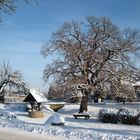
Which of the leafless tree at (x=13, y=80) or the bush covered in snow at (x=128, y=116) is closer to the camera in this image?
the bush covered in snow at (x=128, y=116)

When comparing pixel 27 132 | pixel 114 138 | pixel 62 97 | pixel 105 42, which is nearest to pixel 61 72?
pixel 62 97

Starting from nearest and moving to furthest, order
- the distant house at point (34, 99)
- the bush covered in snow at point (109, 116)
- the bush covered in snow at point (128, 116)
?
1. the bush covered in snow at point (128, 116)
2. the bush covered in snow at point (109, 116)
3. the distant house at point (34, 99)

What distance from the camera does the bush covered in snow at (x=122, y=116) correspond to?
31.5 meters

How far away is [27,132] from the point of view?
2038 cm

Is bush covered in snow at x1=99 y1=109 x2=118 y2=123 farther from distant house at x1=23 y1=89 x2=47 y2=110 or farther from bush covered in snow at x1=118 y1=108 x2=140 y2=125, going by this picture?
distant house at x1=23 y1=89 x2=47 y2=110

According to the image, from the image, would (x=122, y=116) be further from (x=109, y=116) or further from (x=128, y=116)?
(x=109, y=116)

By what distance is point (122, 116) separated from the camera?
32469 millimetres

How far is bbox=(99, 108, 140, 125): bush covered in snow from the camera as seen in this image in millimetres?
31484

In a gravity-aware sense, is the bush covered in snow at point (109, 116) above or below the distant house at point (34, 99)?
below

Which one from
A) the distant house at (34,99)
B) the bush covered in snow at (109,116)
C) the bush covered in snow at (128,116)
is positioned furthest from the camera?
the distant house at (34,99)

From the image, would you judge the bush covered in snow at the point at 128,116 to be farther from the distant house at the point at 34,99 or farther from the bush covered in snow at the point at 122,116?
the distant house at the point at 34,99

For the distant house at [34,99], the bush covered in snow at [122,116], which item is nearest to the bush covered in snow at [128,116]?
the bush covered in snow at [122,116]

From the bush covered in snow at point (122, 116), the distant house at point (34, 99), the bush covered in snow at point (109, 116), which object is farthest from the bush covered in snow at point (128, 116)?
the distant house at point (34, 99)

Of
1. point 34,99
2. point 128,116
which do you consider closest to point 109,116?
point 128,116
